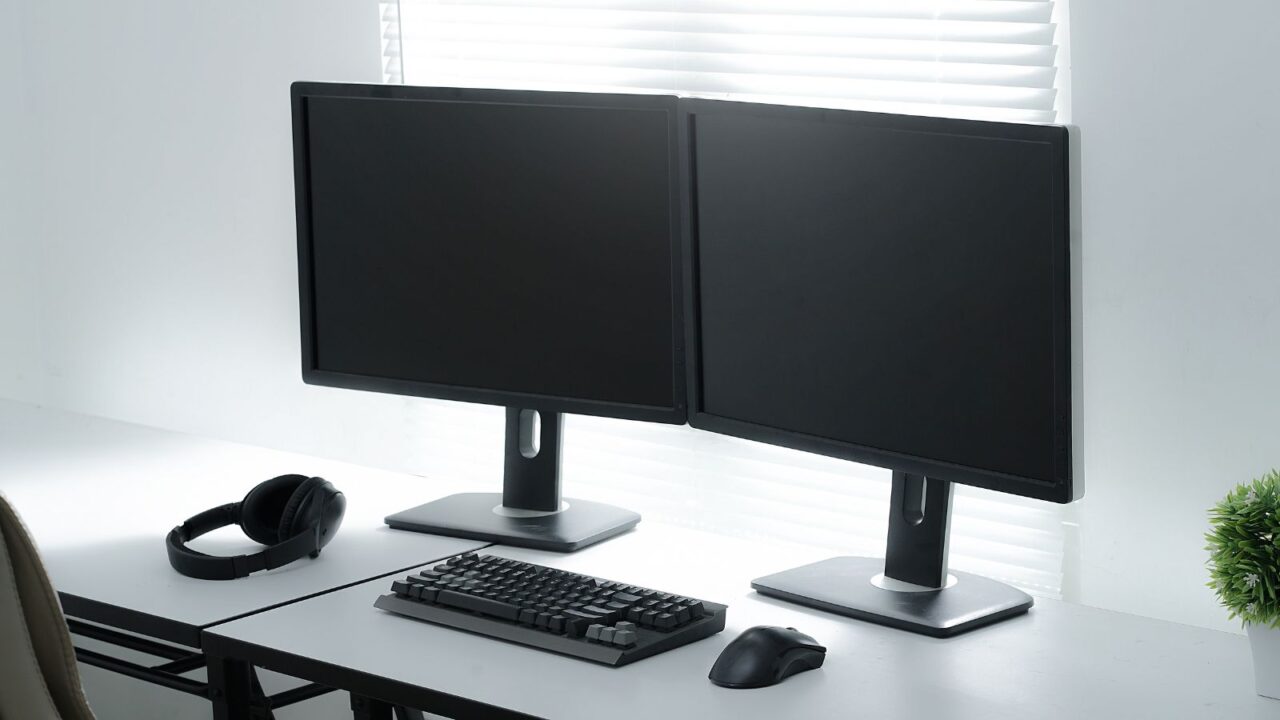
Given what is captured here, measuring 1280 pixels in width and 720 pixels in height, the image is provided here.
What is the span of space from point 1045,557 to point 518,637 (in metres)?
0.89

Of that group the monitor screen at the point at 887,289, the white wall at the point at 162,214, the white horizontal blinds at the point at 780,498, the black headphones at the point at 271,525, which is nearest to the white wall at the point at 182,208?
the white wall at the point at 162,214

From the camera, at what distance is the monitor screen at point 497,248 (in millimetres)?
1749

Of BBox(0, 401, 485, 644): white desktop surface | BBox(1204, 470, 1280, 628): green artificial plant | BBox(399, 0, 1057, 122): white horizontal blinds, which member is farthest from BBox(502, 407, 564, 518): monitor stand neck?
BBox(1204, 470, 1280, 628): green artificial plant

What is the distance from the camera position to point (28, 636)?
1295mm

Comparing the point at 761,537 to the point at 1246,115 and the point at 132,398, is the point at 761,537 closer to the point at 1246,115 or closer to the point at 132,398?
the point at 1246,115

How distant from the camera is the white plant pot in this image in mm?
1322

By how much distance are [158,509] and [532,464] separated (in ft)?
1.71

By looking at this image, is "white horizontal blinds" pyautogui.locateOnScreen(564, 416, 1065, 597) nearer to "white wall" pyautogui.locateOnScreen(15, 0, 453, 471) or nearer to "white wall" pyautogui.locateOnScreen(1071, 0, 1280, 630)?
"white wall" pyautogui.locateOnScreen(1071, 0, 1280, 630)

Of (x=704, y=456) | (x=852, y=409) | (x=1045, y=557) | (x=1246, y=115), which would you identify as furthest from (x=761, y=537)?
(x=1246, y=115)

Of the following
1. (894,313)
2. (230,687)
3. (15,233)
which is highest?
(15,233)

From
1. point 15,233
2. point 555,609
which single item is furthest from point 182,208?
point 555,609

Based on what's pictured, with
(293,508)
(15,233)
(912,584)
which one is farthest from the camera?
(15,233)

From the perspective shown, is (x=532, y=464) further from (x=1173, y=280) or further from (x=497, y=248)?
(x=1173, y=280)

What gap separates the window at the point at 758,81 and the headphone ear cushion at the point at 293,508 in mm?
Result: 815
